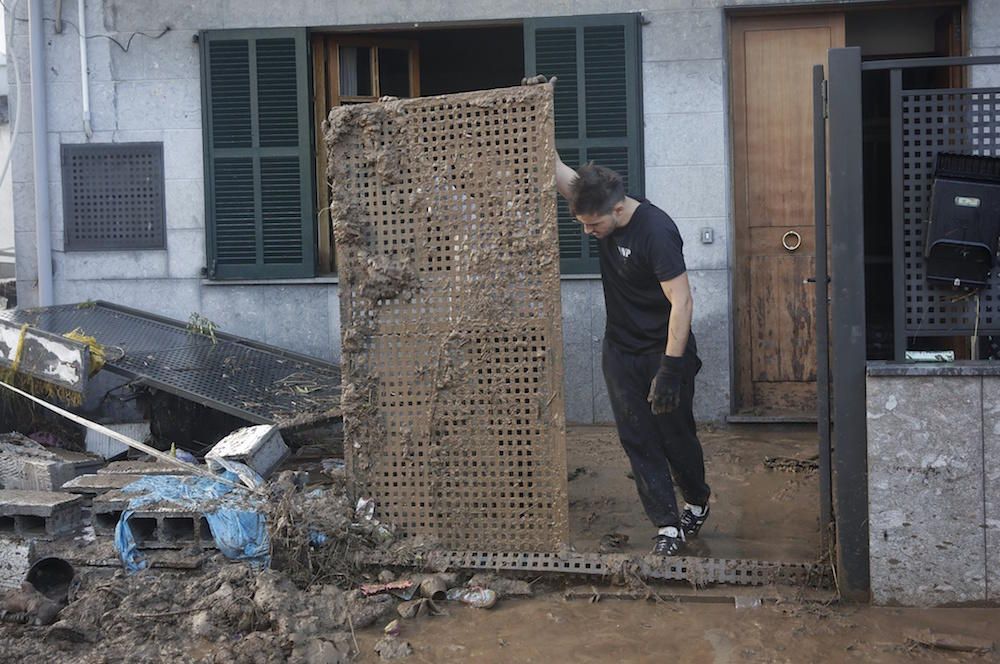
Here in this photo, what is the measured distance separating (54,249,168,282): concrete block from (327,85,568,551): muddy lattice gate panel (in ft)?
13.5

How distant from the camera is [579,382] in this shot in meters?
8.49

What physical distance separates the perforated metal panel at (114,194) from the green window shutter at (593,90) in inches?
128

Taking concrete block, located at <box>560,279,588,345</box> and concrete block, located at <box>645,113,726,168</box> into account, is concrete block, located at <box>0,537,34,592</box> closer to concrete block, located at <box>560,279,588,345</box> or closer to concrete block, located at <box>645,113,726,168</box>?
concrete block, located at <box>560,279,588,345</box>

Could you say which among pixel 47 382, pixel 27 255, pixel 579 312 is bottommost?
pixel 47 382

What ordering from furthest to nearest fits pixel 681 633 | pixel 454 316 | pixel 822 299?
pixel 454 316
pixel 822 299
pixel 681 633

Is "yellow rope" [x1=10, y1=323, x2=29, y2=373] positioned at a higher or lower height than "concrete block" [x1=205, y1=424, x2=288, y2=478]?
higher

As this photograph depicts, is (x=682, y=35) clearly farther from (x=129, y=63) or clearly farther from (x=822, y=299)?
(x=129, y=63)

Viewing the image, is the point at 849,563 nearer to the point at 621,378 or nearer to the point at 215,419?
the point at 621,378

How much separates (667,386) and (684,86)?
157 inches

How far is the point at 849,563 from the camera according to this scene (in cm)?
446

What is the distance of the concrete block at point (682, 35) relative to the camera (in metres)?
8.27

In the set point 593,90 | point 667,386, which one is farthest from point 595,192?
point 593,90

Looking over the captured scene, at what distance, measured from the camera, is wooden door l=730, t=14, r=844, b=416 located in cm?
841

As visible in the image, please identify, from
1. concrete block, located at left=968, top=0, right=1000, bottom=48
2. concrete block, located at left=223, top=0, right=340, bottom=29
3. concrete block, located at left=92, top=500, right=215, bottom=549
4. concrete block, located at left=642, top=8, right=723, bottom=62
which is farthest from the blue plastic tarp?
concrete block, located at left=968, top=0, right=1000, bottom=48
